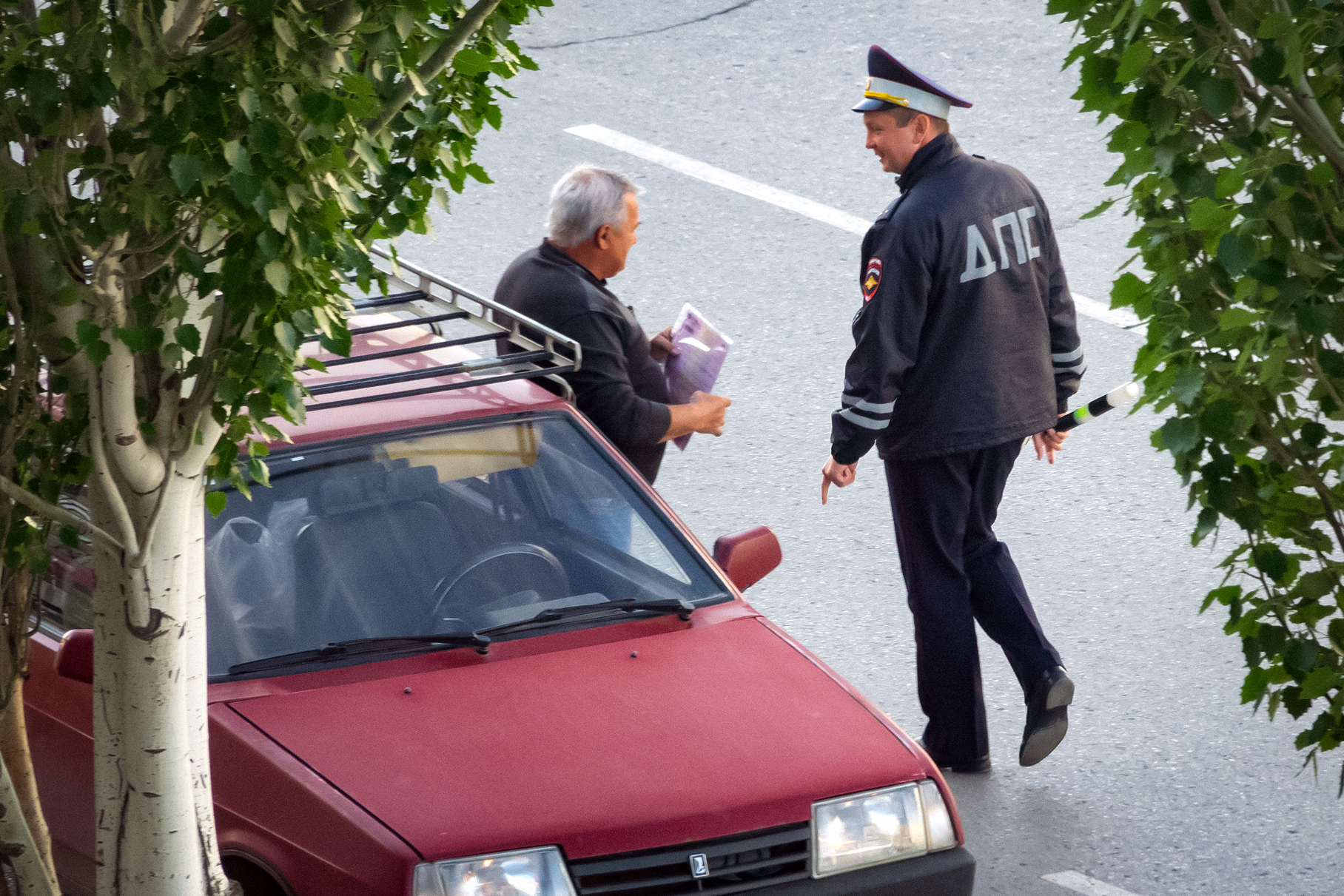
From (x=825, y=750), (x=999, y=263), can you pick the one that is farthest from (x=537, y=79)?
(x=825, y=750)

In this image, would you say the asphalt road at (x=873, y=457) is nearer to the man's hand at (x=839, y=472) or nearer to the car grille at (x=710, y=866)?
the man's hand at (x=839, y=472)

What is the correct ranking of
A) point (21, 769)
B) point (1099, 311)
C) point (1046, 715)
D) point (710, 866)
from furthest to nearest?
point (1099, 311) < point (1046, 715) < point (710, 866) < point (21, 769)

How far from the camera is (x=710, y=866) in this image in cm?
385

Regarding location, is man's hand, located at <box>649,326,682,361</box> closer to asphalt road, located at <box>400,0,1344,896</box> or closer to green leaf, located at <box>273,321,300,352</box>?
asphalt road, located at <box>400,0,1344,896</box>

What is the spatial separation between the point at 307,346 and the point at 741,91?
23.6ft

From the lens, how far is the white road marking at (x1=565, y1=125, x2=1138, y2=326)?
34.4ft

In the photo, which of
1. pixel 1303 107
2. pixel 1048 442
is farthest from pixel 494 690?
pixel 1048 442

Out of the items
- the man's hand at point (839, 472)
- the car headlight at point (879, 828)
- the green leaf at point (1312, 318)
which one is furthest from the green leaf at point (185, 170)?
the man's hand at point (839, 472)

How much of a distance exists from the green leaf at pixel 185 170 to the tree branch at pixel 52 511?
0.73m

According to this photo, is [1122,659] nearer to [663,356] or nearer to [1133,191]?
[663,356]

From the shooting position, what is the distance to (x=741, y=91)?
475 inches

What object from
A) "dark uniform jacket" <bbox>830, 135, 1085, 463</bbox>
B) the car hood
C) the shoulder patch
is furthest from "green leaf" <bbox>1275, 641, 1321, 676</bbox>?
the shoulder patch

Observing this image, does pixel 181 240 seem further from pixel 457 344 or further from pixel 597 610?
pixel 457 344

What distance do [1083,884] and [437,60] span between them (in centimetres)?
351
